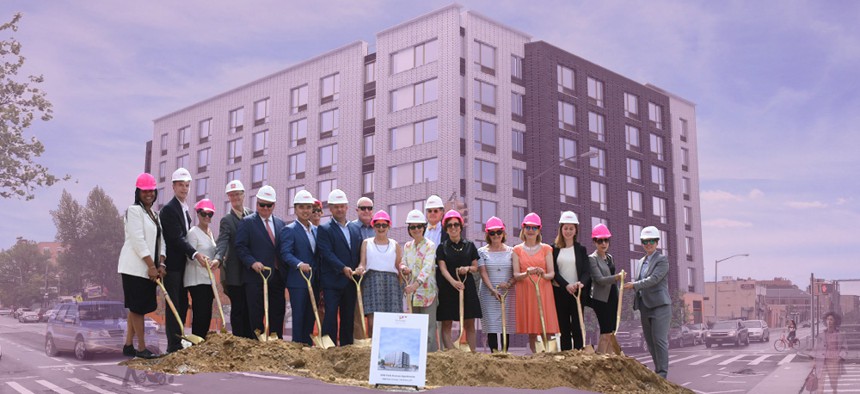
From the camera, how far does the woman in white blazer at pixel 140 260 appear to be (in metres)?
9.84

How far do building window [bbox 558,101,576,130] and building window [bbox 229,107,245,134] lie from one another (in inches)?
936

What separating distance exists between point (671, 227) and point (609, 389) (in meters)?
55.5

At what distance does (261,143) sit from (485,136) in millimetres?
19087

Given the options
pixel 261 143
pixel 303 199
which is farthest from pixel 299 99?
pixel 303 199

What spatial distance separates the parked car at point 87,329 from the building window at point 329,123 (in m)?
42.0

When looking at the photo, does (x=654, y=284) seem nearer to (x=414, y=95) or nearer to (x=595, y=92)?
(x=414, y=95)

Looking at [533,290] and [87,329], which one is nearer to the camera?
[87,329]

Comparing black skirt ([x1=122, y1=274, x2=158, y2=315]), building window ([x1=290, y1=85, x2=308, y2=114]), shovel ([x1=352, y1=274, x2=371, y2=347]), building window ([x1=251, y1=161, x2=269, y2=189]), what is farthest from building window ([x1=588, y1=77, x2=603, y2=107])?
black skirt ([x1=122, y1=274, x2=158, y2=315])

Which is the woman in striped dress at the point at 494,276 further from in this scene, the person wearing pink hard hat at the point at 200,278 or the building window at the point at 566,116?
the building window at the point at 566,116

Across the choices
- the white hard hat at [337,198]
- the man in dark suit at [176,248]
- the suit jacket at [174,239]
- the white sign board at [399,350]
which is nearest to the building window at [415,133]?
the white hard hat at [337,198]

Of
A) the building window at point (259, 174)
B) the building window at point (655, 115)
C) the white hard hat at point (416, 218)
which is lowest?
the white hard hat at point (416, 218)

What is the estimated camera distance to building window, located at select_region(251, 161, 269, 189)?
186 feet

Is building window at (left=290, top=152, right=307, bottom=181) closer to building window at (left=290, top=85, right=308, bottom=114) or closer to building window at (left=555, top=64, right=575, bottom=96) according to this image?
building window at (left=290, top=85, right=308, bottom=114)

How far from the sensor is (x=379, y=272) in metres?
10.9
